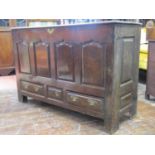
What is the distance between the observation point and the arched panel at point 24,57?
8.25 ft

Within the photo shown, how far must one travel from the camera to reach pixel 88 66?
1938 millimetres

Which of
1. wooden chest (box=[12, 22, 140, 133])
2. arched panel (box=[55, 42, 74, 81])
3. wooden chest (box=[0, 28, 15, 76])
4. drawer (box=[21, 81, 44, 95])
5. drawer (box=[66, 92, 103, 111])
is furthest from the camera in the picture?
wooden chest (box=[0, 28, 15, 76])

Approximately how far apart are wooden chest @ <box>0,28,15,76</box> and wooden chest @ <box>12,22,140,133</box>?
6.43ft

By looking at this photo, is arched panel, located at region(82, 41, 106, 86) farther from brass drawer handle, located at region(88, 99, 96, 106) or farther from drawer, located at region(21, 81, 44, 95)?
drawer, located at region(21, 81, 44, 95)

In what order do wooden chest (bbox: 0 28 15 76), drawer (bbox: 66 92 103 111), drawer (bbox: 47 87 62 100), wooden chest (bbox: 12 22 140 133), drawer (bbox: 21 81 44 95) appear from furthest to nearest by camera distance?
1. wooden chest (bbox: 0 28 15 76)
2. drawer (bbox: 21 81 44 95)
3. drawer (bbox: 47 87 62 100)
4. drawer (bbox: 66 92 103 111)
5. wooden chest (bbox: 12 22 140 133)

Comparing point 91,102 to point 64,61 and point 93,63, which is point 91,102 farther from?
point 64,61

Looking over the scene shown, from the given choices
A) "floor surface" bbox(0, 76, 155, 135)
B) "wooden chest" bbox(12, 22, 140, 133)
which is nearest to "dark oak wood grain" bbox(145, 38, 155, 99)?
"floor surface" bbox(0, 76, 155, 135)

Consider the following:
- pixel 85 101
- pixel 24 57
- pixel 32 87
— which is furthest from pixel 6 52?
Answer: pixel 85 101

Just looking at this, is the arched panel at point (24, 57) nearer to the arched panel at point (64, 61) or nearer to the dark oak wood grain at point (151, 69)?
the arched panel at point (64, 61)

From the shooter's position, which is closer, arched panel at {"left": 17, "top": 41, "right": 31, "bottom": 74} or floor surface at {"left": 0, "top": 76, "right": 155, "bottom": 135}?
floor surface at {"left": 0, "top": 76, "right": 155, "bottom": 135}

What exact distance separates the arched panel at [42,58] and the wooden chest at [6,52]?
7.10ft

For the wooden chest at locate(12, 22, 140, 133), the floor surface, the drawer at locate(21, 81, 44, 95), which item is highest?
the wooden chest at locate(12, 22, 140, 133)

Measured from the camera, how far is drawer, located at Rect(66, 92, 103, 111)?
75.6 inches
